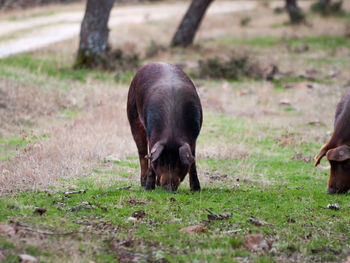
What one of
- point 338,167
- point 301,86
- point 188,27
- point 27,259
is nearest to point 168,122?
point 338,167

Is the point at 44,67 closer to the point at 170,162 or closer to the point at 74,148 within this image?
the point at 74,148

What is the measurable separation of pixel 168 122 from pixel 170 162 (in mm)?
572

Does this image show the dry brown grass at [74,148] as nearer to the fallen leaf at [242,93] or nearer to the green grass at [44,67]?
the green grass at [44,67]

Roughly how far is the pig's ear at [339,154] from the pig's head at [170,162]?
2.18m

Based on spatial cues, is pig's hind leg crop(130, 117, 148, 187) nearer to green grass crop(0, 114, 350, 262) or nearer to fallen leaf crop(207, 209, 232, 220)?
green grass crop(0, 114, 350, 262)

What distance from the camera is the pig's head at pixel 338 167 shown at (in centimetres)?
852

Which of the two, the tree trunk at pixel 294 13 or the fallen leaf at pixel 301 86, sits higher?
the tree trunk at pixel 294 13

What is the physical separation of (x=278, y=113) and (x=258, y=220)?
935cm

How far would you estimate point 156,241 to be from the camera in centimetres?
621

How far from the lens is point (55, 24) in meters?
33.2

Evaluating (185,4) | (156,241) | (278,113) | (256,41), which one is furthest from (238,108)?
(185,4)

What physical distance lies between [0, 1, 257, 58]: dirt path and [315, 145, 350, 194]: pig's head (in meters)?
15.7

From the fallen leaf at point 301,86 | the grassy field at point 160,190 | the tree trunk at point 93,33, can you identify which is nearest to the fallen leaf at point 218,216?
the grassy field at point 160,190

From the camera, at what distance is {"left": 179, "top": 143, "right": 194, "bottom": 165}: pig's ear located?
300 inches
